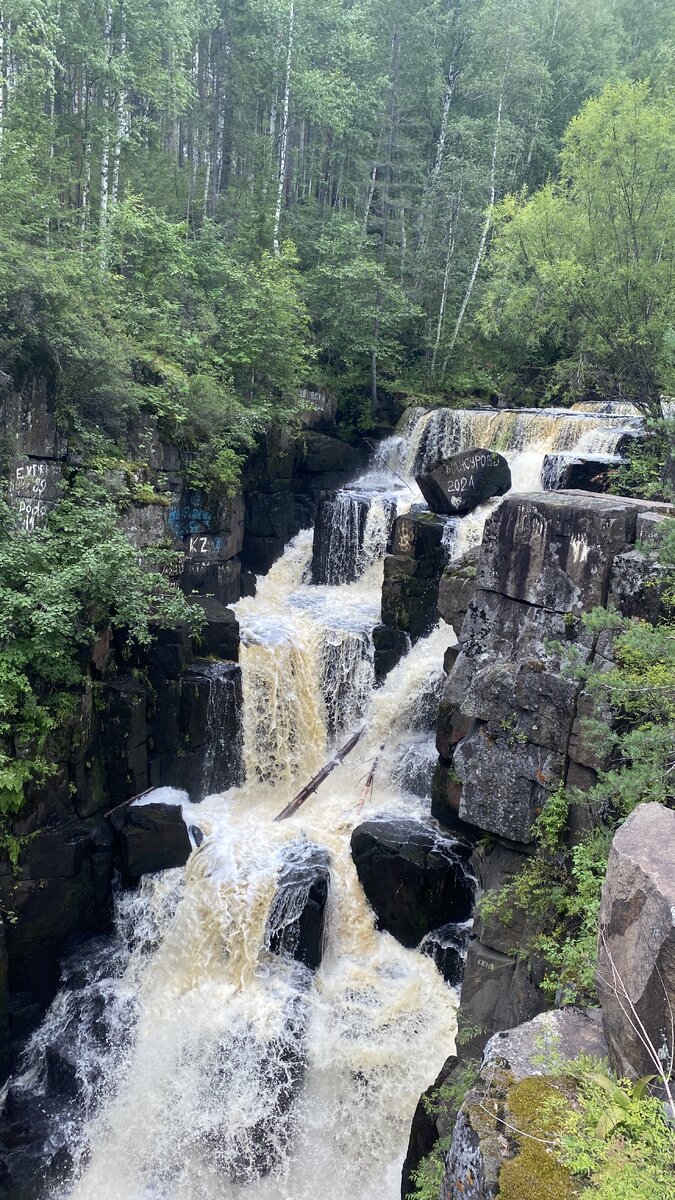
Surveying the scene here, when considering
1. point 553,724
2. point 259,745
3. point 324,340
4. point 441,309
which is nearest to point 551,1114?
point 553,724

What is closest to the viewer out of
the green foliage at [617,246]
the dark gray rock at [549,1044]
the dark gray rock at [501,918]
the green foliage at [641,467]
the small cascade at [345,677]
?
the dark gray rock at [549,1044]

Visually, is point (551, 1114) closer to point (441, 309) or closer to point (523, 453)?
point (523, 453)

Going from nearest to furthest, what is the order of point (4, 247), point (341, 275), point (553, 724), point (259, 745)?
point (553, 724) < point (4, 247) < point (259, 745) < point (341, 275)

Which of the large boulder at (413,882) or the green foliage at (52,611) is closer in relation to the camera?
the green foliage at (52,611)

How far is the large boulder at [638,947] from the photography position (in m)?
3.46

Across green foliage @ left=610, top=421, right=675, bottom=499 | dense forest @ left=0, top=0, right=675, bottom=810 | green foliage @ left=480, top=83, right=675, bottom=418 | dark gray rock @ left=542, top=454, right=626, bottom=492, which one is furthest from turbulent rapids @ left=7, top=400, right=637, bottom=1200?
dense forest @ left=0, top=0, right=675, bottom=810

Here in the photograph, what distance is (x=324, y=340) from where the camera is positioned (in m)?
21.2

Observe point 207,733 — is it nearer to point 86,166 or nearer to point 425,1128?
point 425,1128

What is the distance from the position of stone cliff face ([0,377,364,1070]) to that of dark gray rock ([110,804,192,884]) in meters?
0.27

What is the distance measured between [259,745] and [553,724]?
7022 millimetres

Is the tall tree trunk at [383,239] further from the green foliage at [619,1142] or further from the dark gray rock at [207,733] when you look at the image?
the green foliage at [619,1142]

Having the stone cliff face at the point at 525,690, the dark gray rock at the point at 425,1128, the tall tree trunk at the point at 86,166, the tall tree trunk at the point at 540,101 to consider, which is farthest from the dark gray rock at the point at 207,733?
the tall tree trunk at the point at 540,101

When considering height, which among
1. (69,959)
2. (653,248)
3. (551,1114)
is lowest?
(69,959)

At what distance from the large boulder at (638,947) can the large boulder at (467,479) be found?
11.4m
